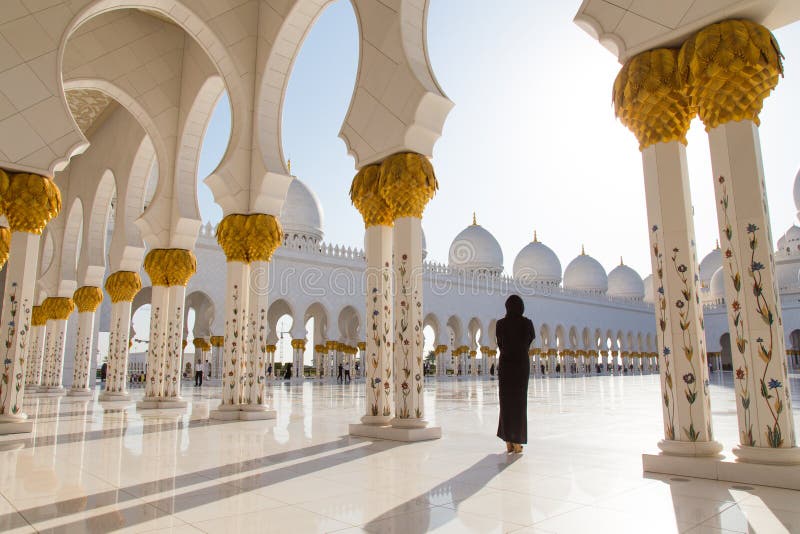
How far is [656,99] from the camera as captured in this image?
2.98m

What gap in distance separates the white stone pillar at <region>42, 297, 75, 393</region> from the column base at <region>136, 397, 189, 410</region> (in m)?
4.74

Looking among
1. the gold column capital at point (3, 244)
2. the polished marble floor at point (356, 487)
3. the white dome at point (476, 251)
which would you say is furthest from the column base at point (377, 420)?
the white dome at point (476, 251)

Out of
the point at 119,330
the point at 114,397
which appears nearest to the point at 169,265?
the point at 119,330

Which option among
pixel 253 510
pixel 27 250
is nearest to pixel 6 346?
pixel 27 250

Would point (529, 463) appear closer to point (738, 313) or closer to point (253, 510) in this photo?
point (738, 313)

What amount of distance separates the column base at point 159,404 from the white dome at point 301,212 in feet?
42.3

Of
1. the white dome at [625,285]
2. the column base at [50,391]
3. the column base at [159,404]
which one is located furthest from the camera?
the white dome at [625,285]

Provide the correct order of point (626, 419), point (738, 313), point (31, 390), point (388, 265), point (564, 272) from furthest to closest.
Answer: point (564, 272)
point (31, 390)
point (626, 419)
point (388, 265)
point (738, 313)

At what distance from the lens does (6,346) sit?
4.74 m

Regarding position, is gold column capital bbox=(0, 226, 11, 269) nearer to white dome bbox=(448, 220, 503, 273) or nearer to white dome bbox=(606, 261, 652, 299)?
white dome bbox=(448, 220, 503, 273)

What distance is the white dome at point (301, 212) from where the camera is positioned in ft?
66.0

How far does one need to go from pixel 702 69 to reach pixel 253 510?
2827 millimetres

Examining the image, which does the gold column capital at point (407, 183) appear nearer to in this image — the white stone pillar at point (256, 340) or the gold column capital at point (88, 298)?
the white stone pillar at point (256, 340)

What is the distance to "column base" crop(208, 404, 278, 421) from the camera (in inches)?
223
